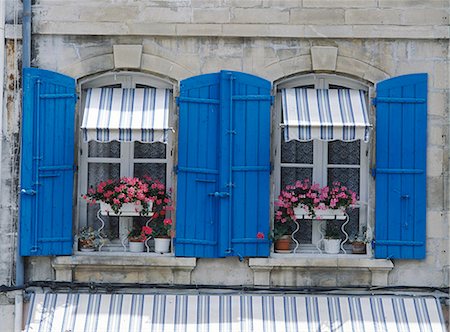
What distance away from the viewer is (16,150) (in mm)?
6930

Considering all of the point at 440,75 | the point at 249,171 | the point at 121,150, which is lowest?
the point at 249,171

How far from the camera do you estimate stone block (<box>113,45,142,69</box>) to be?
6.93 metres

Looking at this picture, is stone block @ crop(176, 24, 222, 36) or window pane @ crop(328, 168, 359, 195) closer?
stone block @ crop(176, 24, 222, 36)

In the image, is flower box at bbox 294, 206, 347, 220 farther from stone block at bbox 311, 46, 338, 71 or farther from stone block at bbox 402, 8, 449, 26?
stone block at bbox 402, 8, 449, 26

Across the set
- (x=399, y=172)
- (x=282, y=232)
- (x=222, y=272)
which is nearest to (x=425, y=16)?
(x=399, y=172)

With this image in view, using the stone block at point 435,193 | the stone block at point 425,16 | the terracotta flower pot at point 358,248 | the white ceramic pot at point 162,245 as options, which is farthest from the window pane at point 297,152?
the stone block at point 425,16

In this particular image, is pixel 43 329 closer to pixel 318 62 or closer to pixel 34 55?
pixel 34 55

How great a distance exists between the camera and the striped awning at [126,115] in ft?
21.5

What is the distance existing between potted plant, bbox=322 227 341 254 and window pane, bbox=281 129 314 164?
0.69 meters

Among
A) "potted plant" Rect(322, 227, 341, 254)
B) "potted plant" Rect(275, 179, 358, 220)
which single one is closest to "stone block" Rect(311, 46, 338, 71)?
"potted plant" Rect(275, 179, 358, 220)

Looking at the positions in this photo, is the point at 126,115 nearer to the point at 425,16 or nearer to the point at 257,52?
the point at 257,52

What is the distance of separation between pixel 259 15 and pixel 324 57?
70 centimetres

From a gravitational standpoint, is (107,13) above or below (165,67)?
above

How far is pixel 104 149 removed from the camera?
7.20m
